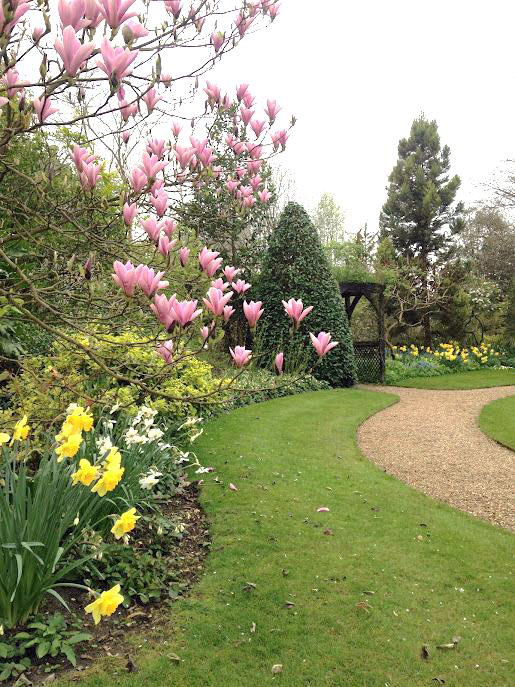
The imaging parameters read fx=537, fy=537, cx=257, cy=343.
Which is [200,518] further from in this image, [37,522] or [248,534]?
[37,522]

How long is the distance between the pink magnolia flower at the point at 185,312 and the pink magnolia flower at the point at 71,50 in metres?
0.70

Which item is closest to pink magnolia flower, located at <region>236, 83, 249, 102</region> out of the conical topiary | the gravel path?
the gravel path

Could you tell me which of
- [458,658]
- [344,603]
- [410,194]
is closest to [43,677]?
[344,603]

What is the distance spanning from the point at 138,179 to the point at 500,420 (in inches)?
320

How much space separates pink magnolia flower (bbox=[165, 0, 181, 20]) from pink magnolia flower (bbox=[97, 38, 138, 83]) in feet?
2.09

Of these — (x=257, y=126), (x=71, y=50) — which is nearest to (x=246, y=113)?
(x=257, y=126)

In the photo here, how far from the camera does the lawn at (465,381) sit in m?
13.5

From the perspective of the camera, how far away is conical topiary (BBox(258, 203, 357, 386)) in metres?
11.6

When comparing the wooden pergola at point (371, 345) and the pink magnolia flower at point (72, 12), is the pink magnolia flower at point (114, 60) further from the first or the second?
the wooden pergola at point (371, 345)

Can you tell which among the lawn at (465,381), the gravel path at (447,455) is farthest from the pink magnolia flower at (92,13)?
the lawn at (465,381)

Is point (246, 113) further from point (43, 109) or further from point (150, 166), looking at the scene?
point (43, 109)

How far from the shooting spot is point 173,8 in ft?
6.41

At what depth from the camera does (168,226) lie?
6.93 ft

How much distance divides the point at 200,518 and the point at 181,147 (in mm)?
2949
